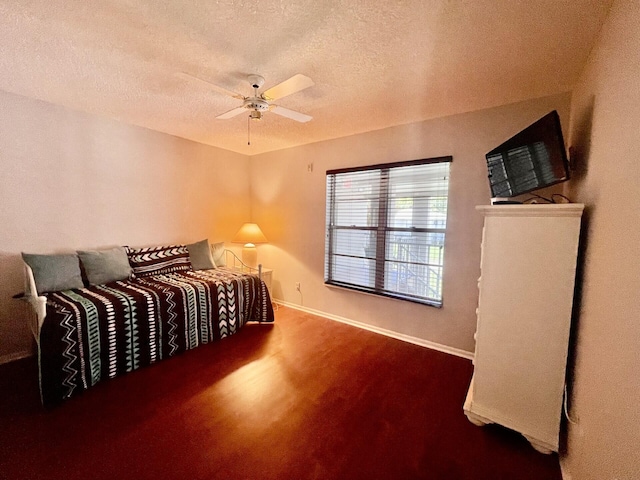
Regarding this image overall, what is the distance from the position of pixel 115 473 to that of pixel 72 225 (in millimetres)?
2463

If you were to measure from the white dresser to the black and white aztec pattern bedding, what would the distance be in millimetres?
2379

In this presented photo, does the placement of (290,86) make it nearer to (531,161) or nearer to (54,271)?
(531,161)

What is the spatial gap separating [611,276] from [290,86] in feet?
6.19

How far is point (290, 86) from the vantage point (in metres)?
1.66

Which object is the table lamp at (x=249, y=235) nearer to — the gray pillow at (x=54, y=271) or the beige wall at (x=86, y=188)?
the beige wall at (x=86, y=188)

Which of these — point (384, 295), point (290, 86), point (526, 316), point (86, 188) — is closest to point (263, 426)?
point (526, 316)

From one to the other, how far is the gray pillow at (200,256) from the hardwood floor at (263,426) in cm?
132

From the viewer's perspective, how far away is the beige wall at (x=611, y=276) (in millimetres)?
859

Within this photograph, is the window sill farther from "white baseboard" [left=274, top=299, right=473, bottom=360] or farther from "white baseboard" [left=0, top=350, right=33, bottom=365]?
"white baseboard" [left=0, top=350, right=33, bottom=365]

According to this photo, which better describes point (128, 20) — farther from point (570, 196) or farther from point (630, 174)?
point (570, 196)

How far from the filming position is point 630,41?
101 centimetres

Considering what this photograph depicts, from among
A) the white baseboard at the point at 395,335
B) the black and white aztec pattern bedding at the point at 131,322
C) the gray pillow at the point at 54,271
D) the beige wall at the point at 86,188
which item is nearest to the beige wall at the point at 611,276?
the white baseboard at the point at 395,335

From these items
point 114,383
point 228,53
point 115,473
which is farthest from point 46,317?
point 228,53

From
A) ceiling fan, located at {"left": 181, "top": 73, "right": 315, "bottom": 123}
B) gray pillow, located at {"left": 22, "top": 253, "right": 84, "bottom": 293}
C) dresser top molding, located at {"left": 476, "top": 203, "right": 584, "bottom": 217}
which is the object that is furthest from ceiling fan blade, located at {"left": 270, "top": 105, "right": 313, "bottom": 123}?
gray pillow, located at {"left": 22, "top": 253, "right": 84, "bottom": 293}
